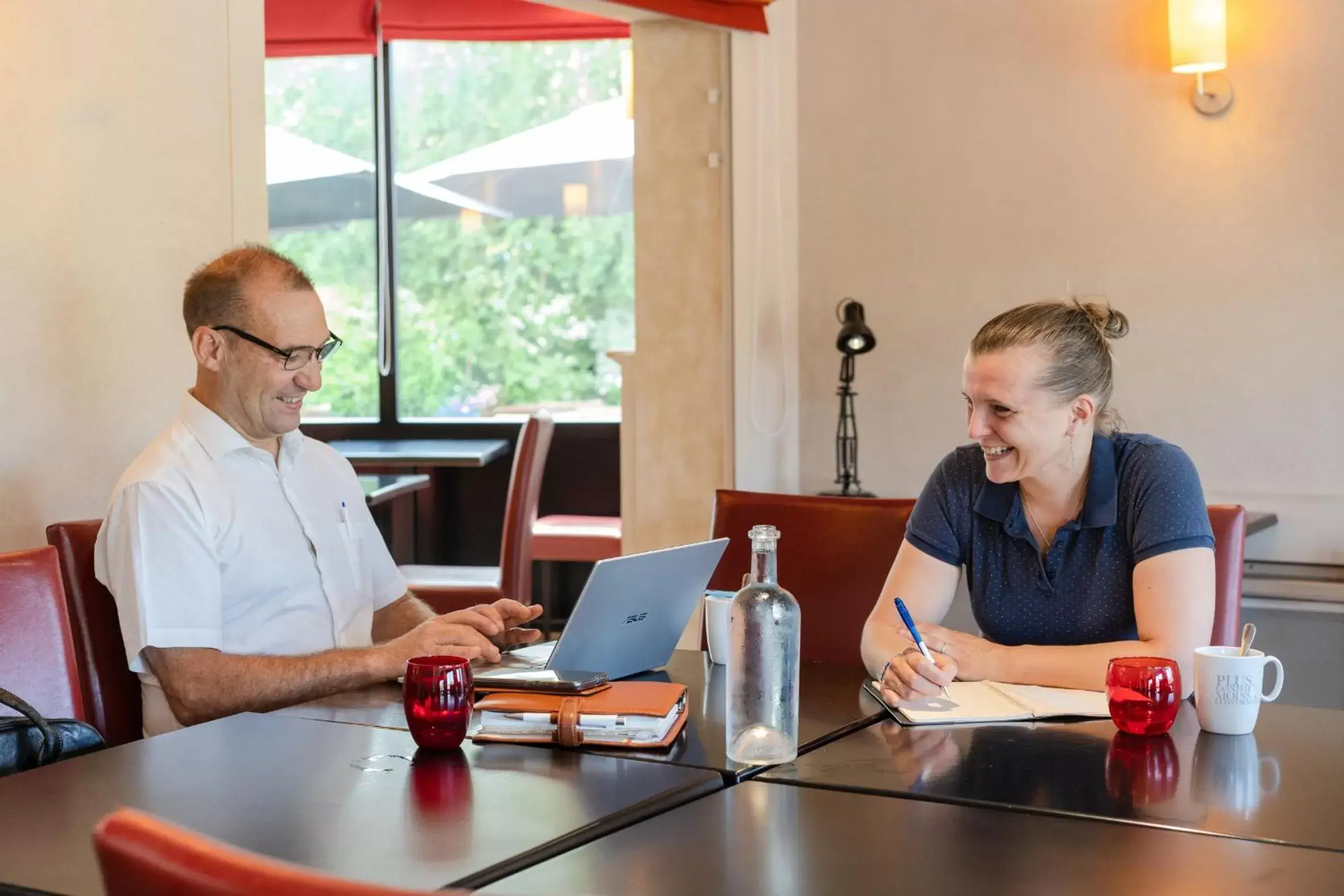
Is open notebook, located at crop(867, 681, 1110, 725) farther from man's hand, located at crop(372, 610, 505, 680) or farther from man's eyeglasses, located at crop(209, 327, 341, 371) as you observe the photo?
man's eyeglasses, located at crop(209, 327, 341, 371)

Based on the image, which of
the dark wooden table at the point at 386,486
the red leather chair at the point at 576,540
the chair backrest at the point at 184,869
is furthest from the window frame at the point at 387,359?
the chair backrest at the point at 184,869

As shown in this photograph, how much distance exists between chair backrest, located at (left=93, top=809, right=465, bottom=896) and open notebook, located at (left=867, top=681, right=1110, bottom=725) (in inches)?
45.3

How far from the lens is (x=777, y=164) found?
4062mm

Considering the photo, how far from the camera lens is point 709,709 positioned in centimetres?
181

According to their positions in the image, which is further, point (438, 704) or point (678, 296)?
point (678, 296)

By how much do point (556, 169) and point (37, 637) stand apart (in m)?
4.59

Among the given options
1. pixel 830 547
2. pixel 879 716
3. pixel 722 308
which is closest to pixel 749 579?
pixel 879 716

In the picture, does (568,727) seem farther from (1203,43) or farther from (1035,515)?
(1203,43)

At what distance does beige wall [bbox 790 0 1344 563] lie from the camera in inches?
135

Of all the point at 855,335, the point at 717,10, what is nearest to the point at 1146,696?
the point at 855,335

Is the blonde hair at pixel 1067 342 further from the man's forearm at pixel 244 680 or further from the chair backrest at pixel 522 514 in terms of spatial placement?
the chair backrest at pixel 522 514

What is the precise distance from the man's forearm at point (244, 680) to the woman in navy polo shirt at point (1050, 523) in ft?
2.48

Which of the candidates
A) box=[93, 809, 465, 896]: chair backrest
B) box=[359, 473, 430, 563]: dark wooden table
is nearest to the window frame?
box=[359, 473, 430, 563]: dark wooden table

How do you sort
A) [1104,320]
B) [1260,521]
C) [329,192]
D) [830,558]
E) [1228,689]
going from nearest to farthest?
[1228,689] → [1104,320] → [830,558] → [1260,521] → [329,192]
